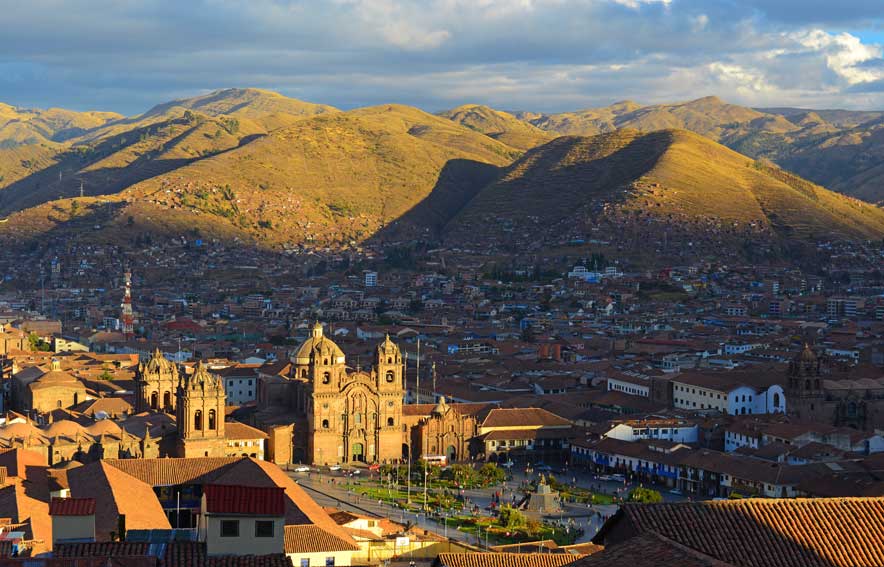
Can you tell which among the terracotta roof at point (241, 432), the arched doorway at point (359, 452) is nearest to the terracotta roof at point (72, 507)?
the terracotta roof at point (241, 432)

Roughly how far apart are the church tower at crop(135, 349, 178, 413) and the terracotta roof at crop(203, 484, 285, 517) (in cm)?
5157

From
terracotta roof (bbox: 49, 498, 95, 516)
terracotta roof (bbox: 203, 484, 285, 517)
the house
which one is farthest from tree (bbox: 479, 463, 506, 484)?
the house

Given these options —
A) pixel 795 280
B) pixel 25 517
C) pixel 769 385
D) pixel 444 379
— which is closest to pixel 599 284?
pixel 795 280

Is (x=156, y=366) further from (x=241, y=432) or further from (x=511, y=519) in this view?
(x=511, y=519)

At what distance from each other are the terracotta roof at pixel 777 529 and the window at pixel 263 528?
15.5ft

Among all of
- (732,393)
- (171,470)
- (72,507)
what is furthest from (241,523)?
(732,393)

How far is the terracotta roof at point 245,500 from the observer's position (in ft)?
66.2

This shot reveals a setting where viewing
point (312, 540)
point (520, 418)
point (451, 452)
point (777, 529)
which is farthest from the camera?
point (520, 418)

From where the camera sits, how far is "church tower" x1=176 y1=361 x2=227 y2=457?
200 feet

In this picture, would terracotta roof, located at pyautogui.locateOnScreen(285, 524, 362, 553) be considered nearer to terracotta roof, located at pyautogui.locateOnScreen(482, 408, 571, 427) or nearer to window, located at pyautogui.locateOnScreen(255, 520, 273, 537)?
window, located at pyautogui.locateOnScreen(255, 520, 273, 537)

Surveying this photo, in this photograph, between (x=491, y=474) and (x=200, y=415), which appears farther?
(x=491, y=474)

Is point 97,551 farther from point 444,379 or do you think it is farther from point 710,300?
point 710,300

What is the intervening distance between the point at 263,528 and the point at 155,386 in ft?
174

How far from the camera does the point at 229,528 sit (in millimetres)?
20203
